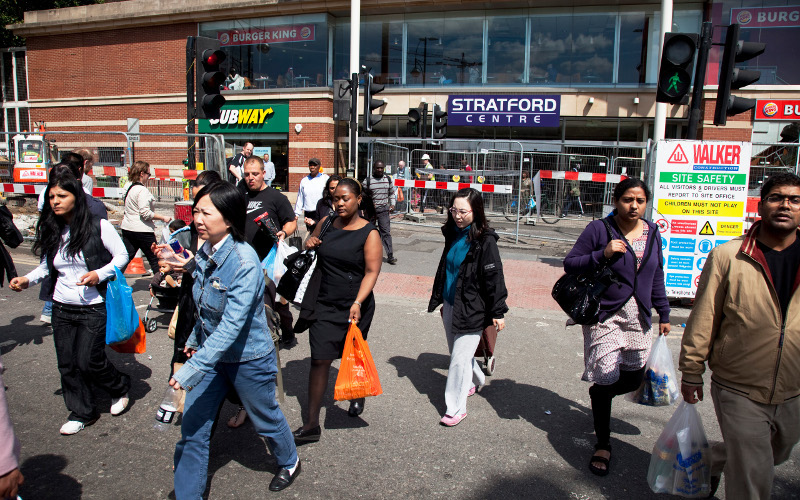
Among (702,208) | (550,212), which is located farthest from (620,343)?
(550,212)

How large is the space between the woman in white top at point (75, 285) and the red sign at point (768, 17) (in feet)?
63.2

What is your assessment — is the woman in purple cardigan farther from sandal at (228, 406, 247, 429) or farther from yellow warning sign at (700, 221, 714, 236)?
yellow warning sign at (700, 221, 714, 236)

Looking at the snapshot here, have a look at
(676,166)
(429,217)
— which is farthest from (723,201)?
(429,217)

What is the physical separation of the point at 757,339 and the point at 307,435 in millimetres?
2755

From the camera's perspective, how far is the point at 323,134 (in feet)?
67.2

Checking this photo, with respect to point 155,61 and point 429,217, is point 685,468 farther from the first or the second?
point 155,61

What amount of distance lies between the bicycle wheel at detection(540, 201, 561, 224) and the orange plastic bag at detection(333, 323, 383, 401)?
38.9 feet

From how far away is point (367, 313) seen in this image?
4098mm

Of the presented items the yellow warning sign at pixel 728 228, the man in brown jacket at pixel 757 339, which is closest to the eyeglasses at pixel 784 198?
the man in brown jacket at pixel 757 339

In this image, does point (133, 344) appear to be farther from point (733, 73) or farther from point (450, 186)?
point (450, 186)

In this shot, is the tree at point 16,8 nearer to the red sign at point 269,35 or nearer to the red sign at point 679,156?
the red sign at point 269,35

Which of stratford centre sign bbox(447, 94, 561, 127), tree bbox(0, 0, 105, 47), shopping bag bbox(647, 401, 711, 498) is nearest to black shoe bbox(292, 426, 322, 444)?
shopping bag bbox(647, 401, 711, 498)

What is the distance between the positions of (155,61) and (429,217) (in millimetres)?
14026

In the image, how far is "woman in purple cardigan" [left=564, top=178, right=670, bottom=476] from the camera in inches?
143
